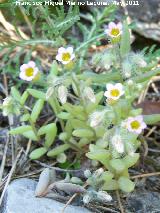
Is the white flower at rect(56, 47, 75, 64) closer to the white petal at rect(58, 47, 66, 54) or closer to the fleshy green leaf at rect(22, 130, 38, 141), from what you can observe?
the white petal at rect(58, 47, 66, 54)

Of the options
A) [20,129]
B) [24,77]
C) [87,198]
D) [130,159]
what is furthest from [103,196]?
[24,77]

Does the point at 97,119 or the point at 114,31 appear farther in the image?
the point at 114,31

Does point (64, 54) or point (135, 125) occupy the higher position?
point (64, 54)

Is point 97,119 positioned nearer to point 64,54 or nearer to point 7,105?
point 64,54

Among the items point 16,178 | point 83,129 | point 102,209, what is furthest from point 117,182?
point 16,178

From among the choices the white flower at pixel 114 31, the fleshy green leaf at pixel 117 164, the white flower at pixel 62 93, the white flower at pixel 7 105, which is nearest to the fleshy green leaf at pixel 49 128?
the white flower at pixel 7 105
